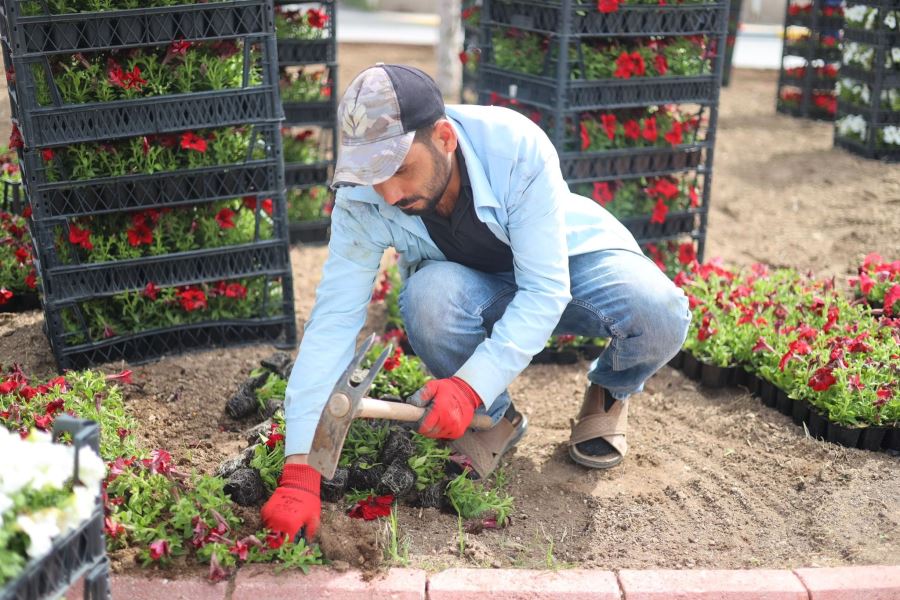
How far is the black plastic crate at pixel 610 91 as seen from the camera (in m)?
4.35

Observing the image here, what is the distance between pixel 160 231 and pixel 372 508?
164cm

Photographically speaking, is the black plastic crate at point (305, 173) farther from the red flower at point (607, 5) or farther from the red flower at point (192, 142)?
the red flower at point (607, 5)

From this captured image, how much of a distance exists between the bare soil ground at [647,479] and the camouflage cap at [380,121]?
3.45 feet

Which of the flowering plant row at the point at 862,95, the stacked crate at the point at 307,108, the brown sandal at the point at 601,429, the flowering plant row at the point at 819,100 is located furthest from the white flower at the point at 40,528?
the flowering plant row at the point at 819,100

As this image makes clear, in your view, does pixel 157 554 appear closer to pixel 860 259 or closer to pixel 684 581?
pixel 684 581

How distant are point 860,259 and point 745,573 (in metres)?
3.20

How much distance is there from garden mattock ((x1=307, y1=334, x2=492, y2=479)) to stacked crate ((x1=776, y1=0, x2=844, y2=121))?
7.78 m

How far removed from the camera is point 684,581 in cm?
265

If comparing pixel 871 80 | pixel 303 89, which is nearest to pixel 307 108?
pixel 303 89

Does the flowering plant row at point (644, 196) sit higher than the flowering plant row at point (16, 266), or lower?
higher

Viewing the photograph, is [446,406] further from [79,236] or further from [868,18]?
[868,18]

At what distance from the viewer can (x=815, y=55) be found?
926 cm

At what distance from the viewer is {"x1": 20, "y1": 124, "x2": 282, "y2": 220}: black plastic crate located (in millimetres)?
3623

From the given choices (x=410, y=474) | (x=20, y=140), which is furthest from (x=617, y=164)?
(x=20, y=140)
